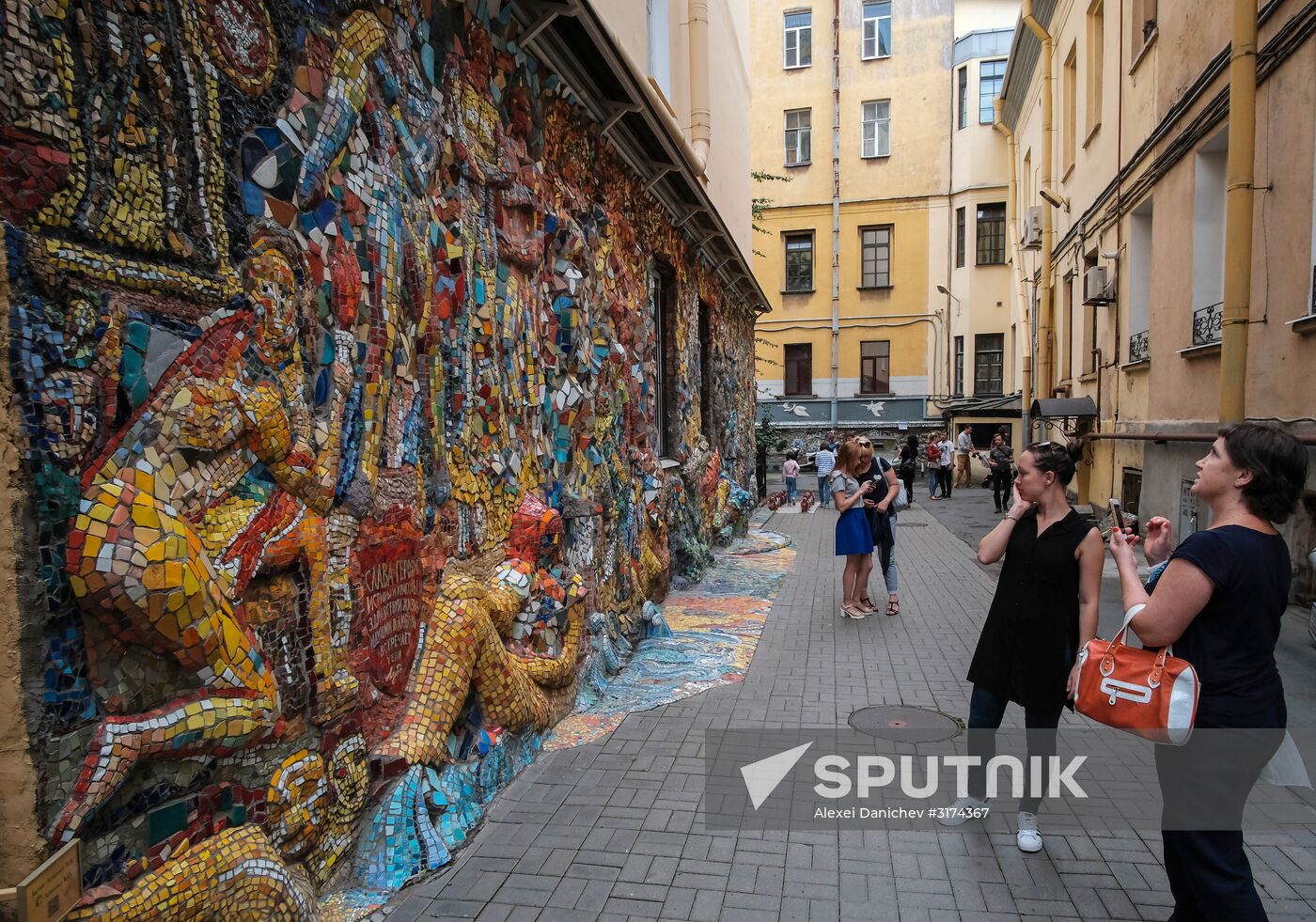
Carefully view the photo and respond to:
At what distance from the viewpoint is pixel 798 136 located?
2912 centimetres

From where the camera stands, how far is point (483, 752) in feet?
13.2

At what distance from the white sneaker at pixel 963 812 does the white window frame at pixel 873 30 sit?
29.1 m

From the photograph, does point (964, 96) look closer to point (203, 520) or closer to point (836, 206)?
point (836, 206)

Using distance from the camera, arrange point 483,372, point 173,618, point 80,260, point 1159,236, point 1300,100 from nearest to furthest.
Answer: point 80,260 → point 173,618 → point 483,372 → point 1300,100 → point 1159,236

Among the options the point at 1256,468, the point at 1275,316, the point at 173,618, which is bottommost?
the point at 173,618

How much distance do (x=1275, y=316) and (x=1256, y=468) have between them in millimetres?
6121

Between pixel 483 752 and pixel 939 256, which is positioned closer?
pixel 483 752

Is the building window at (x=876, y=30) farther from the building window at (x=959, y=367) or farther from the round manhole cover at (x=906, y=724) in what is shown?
the round manhole cover at (x=906, y=724)

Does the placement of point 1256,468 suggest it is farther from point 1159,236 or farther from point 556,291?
point 1159,236

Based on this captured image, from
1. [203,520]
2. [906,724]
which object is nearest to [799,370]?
[906,724]

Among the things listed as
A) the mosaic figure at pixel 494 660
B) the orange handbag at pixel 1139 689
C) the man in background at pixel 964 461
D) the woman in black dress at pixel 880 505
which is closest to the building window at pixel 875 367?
the man in background at pixel 964 461

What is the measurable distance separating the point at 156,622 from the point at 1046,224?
19.1m

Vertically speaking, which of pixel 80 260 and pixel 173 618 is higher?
pixel 80 260

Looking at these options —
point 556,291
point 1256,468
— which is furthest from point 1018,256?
point 1256,468
